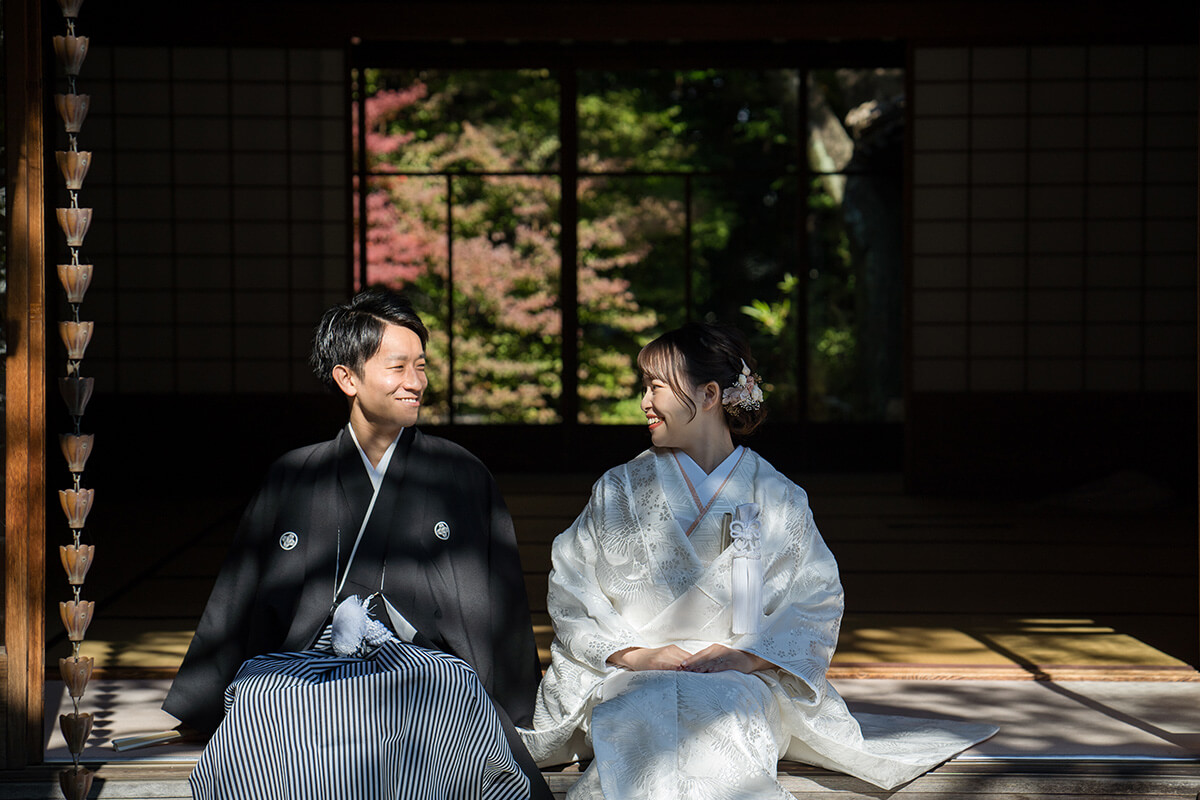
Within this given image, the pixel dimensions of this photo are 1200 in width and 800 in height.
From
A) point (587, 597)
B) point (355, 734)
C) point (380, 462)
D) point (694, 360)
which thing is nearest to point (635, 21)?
point (694, 360)

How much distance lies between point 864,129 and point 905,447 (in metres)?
2.17

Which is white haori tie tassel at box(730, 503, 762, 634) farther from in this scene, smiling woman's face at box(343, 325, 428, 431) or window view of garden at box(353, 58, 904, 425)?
window view of garden at box(353, 58, 904, 425)

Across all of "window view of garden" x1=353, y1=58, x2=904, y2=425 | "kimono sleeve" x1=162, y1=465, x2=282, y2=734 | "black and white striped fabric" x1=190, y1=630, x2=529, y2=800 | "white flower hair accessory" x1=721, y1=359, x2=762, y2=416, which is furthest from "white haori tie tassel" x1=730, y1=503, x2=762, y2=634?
"window view of garden" x1=353, y1=58, x2=904, y2=425

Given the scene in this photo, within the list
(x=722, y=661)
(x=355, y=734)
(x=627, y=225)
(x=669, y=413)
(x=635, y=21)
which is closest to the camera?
(x=355, y=734)

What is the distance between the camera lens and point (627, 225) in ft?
27.5

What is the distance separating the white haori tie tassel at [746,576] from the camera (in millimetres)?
2352

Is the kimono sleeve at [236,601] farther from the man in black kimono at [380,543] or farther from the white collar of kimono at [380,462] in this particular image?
the white collar of kimono at [380,462]

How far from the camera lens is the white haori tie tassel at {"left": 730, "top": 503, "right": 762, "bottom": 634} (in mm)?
2352

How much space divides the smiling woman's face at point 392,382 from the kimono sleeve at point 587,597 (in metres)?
0.40

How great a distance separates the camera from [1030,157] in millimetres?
6652

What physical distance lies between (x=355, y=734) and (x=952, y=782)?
1202 mm

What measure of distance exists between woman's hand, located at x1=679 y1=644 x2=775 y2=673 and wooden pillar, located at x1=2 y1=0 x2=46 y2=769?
129 centimetres

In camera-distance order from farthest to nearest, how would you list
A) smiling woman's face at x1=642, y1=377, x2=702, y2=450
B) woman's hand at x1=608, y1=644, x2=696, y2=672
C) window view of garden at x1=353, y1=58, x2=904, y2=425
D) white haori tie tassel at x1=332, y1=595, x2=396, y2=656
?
1. window view of garden at x1=353, y1=58, x2=904, y2=425
2. smiling woman's face at x1=642, y1=377, x2=702, y2=450
3. woman's hand at x1=608, y1=644, x2=696, y2=672
4. white haori tie tassel at x1=332, y1=595, x2=396, y2=656

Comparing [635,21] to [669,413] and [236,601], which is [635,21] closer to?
[669,413]
